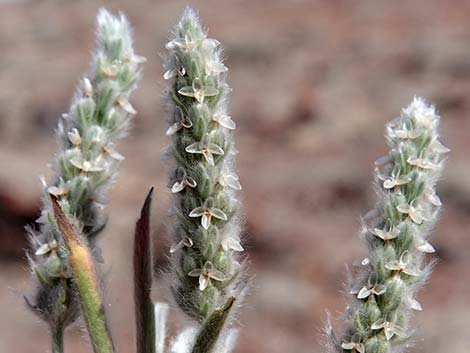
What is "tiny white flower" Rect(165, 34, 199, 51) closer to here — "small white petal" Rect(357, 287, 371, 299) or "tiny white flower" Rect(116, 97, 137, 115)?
"tiny white flower" Rect(116, 97, 137, 115)

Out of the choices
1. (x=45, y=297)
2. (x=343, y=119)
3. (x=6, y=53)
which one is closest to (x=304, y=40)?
(x=343, y=119)

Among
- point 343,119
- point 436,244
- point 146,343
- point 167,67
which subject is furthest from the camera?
point 343,119

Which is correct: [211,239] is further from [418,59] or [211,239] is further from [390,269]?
[418,59]

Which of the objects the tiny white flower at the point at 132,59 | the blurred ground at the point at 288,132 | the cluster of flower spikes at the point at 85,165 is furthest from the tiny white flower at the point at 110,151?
the blurred ground at the point at 288,132

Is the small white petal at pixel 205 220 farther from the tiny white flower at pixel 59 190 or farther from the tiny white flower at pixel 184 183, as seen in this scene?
the tiny white flower at pixel 59 190

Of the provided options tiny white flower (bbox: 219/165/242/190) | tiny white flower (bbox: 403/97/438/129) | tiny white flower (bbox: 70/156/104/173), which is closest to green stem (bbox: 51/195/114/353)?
tiny white flower (bbox: 70/156/104/173)

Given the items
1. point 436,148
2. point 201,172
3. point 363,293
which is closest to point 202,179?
point 201,172
